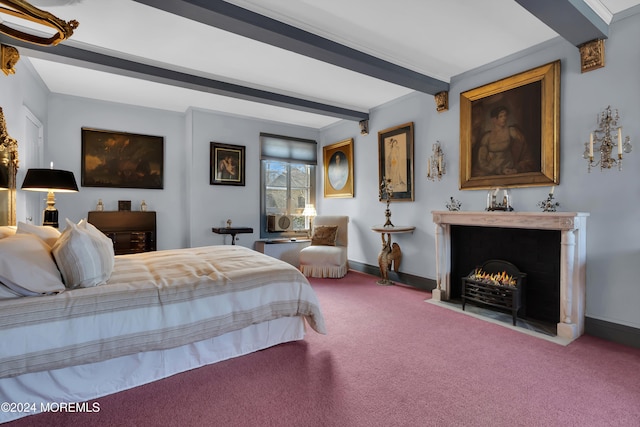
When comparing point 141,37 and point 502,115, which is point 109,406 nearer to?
point 141,37

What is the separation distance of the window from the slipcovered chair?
3.27 feet

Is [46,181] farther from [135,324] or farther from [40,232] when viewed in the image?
[135,324]

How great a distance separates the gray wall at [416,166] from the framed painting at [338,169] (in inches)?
6.1

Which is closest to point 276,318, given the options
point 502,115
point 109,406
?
point 109,406

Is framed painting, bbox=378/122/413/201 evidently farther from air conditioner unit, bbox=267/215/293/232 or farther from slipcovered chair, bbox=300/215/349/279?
air conditioner unit, bbox=267/215/293/232

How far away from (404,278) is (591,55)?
10.8ft

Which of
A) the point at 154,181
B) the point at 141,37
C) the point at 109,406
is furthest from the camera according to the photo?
the point at 154,181

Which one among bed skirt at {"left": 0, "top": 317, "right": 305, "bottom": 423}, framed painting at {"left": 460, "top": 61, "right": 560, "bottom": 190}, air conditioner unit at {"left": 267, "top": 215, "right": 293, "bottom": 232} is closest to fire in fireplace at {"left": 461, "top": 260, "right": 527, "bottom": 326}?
framed painting at {"left": 460, "top": 61, "right": 560, "bottom": 190}

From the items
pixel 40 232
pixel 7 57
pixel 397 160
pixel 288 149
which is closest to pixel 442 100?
pixel 397 160

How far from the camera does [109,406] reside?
176cm

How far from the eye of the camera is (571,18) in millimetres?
2414

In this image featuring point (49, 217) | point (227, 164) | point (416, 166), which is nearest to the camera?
point (49, 217)

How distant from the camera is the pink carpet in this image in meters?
1.67

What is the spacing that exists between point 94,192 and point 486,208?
18.7 feet
